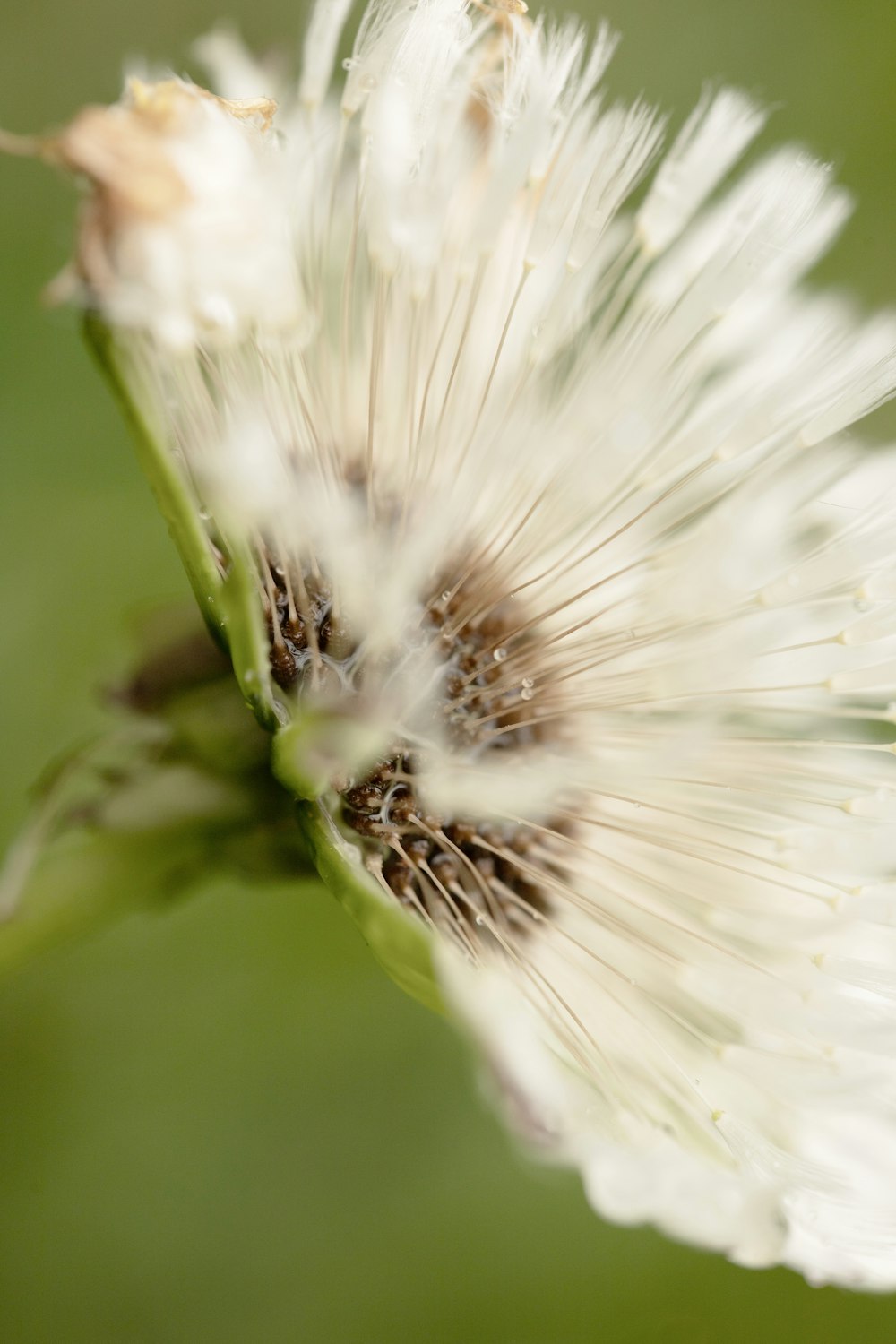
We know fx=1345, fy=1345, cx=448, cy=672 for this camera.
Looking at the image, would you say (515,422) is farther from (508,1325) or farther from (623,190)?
(508,1325)

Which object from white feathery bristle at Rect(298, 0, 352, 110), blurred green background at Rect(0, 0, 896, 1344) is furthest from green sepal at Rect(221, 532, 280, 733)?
Answer: blurred green background at Rect(0, 0, 896, 1344)

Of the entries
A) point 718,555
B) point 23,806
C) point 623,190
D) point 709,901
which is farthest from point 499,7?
point 23,806

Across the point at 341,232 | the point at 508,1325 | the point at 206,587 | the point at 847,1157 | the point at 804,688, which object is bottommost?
the point at 508,1325

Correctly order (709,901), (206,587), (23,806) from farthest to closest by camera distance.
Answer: (23,806) < (709,901) < (206,587)

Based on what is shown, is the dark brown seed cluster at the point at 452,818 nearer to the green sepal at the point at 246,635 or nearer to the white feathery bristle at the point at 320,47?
the green sepal at the point at 246,635

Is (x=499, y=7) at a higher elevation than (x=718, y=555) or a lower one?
higher

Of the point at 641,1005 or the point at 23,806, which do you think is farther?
the point at 23,806

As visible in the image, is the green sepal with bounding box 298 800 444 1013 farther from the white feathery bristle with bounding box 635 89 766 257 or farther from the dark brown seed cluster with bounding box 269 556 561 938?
the white feathery bristle with bounding box 635 89 766 257
